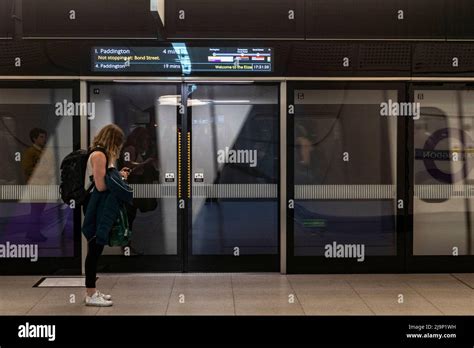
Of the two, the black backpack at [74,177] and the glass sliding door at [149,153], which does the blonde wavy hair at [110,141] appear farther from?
the glass sliding door at [149,153]

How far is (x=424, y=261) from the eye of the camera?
26.3 ft

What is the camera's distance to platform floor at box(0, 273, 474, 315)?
6.43 m

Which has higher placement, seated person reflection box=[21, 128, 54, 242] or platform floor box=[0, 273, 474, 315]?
seated person reflection box=[21, 128, 54, 242]

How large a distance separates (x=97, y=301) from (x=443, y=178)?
4606mm

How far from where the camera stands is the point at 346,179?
8.05m

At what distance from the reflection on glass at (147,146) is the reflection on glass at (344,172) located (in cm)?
162

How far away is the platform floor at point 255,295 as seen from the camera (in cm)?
643

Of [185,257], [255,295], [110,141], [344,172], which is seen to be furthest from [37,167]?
[344,172]

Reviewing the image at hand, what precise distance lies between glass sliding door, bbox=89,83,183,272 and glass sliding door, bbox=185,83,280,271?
0.24 meters

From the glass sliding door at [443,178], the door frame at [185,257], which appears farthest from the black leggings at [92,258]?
the glass sliding door at [443,178]

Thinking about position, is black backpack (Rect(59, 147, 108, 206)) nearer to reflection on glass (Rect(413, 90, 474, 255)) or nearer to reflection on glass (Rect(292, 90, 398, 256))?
reflection on glass (Rect(292, 90, 398, 256))

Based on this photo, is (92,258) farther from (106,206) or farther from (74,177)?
(74,177)

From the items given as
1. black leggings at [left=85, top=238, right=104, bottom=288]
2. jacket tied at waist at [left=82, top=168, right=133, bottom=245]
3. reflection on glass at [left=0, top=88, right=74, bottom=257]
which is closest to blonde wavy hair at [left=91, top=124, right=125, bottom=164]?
jacket tied at waist at [left=82, top=168, right=133, bottom=245]

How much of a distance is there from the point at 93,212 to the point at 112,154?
63cm
